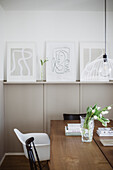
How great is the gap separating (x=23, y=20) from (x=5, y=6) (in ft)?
1.38

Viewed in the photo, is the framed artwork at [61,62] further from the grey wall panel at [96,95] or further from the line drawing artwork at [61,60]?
the grey wall panel at [96,95]

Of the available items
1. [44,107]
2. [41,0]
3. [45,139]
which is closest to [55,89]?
[44,107]

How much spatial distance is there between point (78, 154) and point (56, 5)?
2665mm

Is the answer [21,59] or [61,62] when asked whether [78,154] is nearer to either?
[61,62]

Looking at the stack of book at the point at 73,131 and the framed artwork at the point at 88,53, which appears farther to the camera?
the framed artwork at the point at 88,53

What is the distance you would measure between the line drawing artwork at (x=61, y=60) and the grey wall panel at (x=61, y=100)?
0.32 m

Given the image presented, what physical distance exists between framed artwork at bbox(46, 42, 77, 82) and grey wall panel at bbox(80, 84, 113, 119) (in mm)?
374

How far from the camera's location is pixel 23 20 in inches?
144

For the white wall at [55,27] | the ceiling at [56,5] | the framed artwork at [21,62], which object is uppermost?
the ceiling at [56,5]

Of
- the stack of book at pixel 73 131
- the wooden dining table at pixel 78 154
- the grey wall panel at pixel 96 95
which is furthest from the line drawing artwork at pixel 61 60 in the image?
the wooden dining table at pixel 78 154

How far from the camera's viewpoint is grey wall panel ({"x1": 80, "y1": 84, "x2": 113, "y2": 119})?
369cm

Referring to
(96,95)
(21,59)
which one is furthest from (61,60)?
(96,95)

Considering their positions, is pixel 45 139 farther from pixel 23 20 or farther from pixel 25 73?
pixel 23 20

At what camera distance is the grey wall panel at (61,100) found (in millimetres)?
3680
